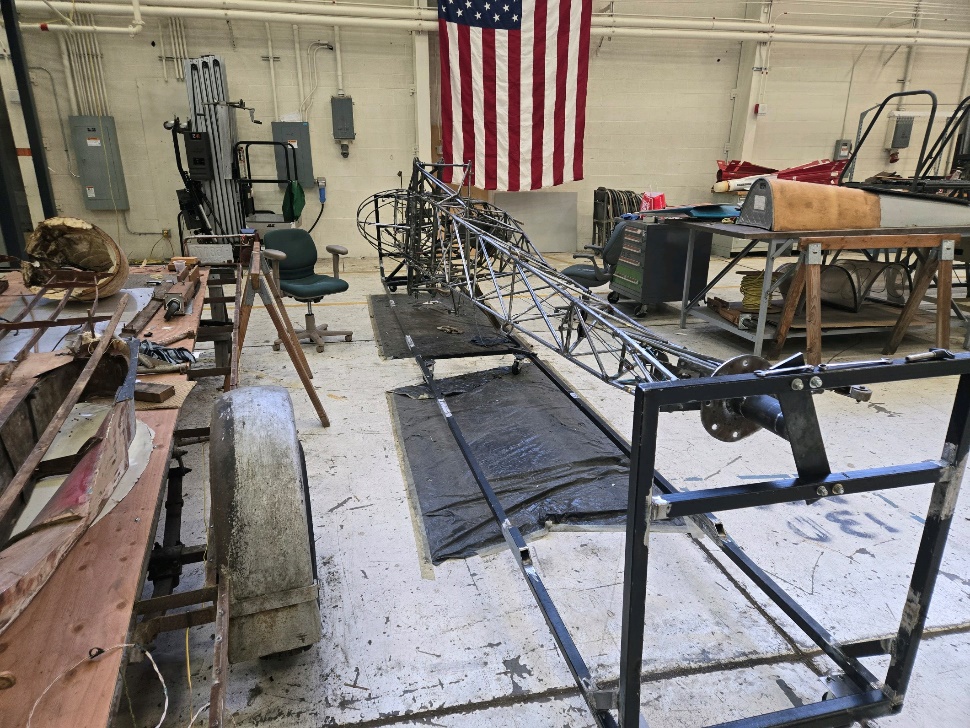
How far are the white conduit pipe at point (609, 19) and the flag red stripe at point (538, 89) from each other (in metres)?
1.27

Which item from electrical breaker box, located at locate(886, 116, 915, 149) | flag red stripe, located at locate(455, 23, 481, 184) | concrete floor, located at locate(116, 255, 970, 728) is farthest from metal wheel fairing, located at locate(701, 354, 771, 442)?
electrical breaker box, located at locate(886, 116, 915, 149)

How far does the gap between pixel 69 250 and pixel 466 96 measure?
6.21 m

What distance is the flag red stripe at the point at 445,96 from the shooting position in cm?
789

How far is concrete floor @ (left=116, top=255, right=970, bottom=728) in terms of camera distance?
1665 millimetres

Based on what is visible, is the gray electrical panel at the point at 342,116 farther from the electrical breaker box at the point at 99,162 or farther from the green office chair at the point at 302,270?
the green office chair at the point at 302,270

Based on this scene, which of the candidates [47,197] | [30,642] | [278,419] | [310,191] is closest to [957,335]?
[278,419]

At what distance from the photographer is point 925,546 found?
4.64 ft

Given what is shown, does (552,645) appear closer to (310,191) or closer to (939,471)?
(939,471)

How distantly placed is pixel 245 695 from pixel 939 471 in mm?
1935

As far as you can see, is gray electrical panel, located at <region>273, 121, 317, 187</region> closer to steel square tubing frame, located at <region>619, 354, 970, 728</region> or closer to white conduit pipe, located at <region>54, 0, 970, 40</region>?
white conduit pipe, located at <region>54, 0, 970, 40</region>

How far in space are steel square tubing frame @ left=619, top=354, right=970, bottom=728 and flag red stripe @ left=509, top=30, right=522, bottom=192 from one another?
7930 mm

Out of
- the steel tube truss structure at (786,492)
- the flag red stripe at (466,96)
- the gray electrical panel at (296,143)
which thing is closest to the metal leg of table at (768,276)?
the steel tube truss structure at (786,492)

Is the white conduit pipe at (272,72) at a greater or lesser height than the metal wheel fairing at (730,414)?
greater

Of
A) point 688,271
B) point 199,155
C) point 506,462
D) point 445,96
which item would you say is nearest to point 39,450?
point 506,462
